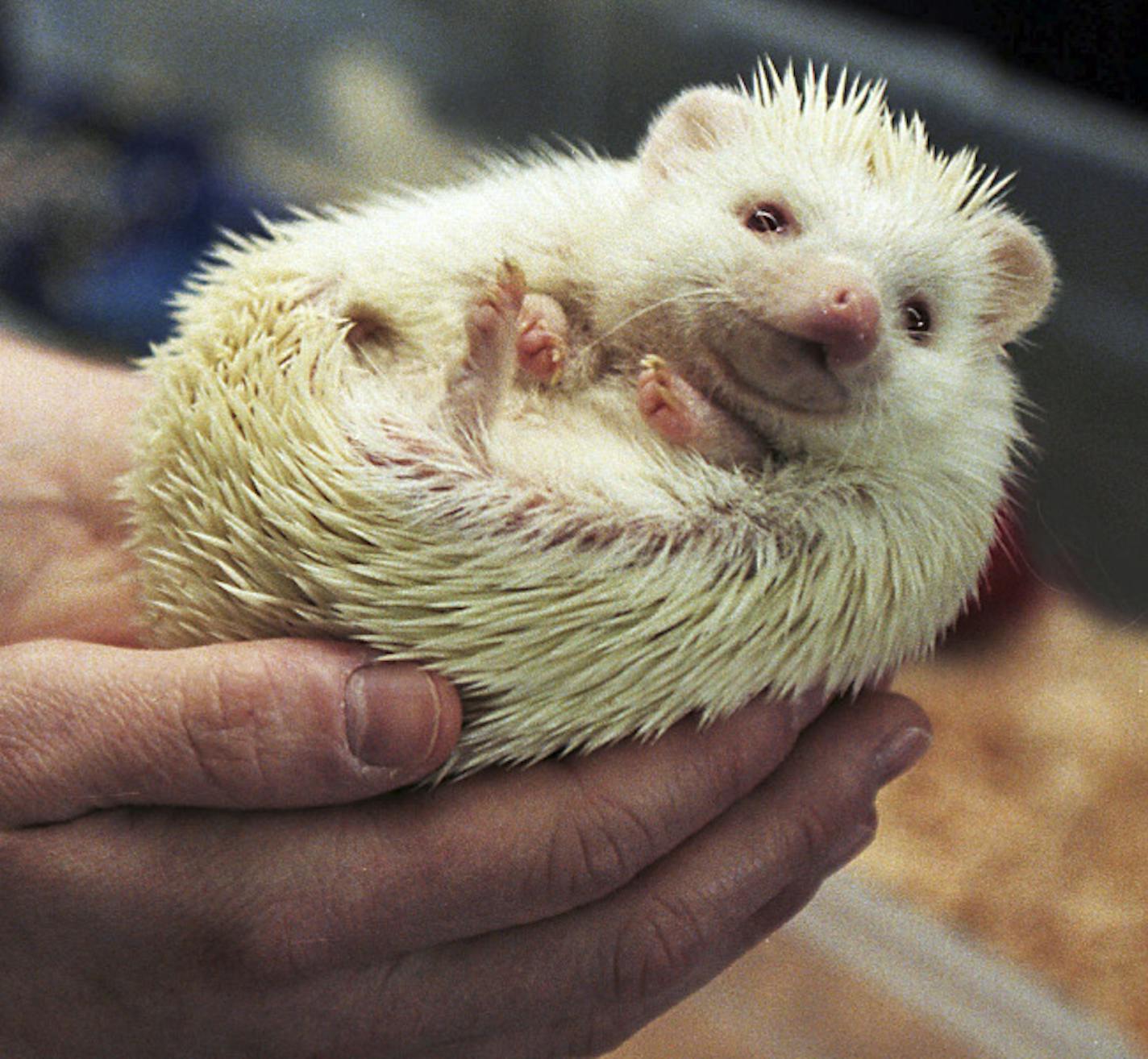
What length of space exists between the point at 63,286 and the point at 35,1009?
3.03 feet

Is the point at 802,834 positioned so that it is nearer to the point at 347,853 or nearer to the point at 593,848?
the point at 593,848

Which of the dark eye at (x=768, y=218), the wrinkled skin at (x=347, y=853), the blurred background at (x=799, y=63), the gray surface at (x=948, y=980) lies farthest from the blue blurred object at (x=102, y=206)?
the gray surface at (x=948, y=980)

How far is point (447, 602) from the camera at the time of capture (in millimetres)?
825

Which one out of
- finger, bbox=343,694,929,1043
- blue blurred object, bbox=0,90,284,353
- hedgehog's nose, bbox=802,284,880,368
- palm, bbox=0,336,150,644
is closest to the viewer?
hedgehog's nose, bbox=802,284,880,368

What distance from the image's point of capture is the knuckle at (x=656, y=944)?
3.38ft

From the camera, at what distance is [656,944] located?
1.03m

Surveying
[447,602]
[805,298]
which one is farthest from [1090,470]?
[447,602]

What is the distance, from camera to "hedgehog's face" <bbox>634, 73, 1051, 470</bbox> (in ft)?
2.63

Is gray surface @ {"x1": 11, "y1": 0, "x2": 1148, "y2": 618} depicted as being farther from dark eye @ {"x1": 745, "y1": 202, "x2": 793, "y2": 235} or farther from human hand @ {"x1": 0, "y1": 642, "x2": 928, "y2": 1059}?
human hand @ {"x1": 0, "y1": 642, "x2": 928, "y2": 1059}

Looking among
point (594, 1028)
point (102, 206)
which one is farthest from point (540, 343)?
point (102, 206)

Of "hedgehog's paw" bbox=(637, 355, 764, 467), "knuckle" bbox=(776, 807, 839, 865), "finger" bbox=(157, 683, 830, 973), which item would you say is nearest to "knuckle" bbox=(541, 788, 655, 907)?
"finger" bbox=(157, 683, 830, 973)

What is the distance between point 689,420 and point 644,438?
0.11ft

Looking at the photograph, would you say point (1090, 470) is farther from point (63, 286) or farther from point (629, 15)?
point (63, 286)

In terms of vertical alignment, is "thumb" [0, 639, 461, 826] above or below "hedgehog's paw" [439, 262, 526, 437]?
below
